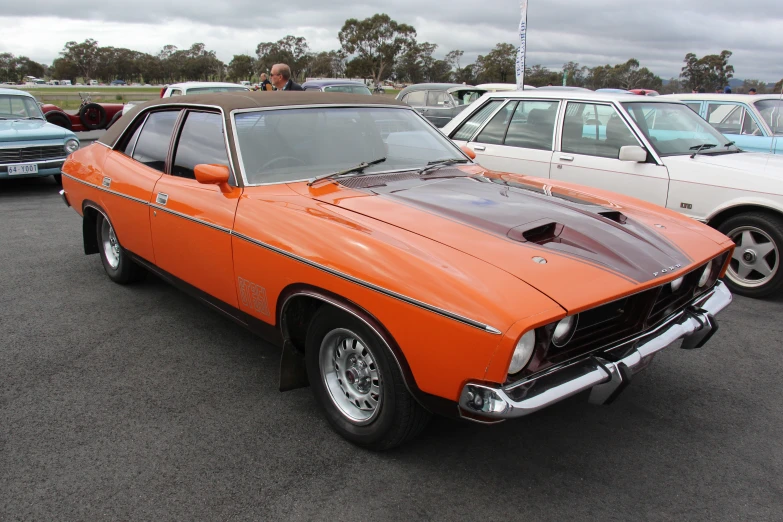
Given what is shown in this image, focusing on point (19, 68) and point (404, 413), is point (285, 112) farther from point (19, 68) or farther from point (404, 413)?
point (19, 68)

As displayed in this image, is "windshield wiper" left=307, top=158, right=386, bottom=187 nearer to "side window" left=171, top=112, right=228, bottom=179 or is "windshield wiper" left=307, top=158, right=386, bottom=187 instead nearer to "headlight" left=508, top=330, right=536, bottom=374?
"side window" left=171, top=112, right=228, bottom=179

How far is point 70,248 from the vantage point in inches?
236

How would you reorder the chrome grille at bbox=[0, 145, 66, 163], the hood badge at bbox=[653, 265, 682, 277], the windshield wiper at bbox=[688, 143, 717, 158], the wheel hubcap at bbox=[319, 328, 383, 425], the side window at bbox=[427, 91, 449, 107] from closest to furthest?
the hood badge at bbox=[653, 265, 682, 277], the wheel hubcap at bbox=[319, 328, 383, 425], the windshield wiper at bbox=[688, 143, 717, 158], the chrome grille at bbox=[0, 145, 66, 163], the side window at bbox=[427, 91, 449, 107]

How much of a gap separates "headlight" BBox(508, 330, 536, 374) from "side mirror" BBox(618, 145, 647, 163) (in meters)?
3.38

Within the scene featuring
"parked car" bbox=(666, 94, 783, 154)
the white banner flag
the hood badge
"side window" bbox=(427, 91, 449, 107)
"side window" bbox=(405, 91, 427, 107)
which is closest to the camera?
the hood badge

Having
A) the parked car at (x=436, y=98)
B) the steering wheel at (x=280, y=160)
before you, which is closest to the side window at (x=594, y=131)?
the steering wheel at (x=280, y=160)

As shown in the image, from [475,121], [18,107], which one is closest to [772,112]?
[475,121]

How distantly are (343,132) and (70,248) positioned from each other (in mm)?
3862

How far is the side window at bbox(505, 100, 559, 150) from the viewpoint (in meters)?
5.76

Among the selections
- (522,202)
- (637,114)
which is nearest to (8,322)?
(522,202)

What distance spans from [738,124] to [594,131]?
11.3ft

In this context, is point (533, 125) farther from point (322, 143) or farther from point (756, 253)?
point (322, 143)

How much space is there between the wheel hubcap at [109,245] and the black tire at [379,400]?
2719 millimetres

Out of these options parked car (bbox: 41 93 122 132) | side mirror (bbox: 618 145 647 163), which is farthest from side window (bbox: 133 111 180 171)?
parked car (bbox: 41 93 122 132)
